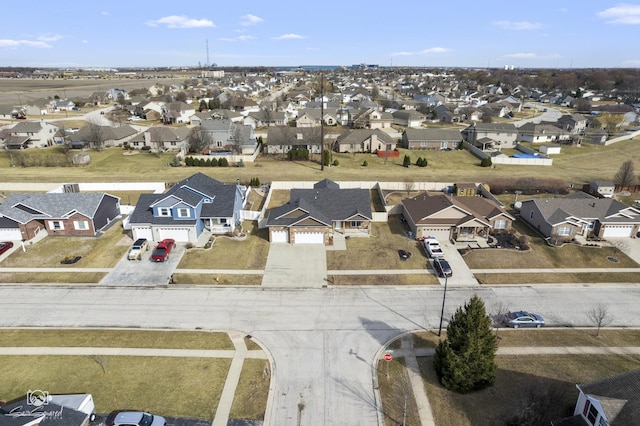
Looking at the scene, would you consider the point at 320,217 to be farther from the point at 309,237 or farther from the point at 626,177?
the point at 626,177

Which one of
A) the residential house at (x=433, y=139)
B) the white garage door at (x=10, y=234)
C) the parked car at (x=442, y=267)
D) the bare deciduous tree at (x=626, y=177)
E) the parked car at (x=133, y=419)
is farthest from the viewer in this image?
the residential house at (x=433, y=139)

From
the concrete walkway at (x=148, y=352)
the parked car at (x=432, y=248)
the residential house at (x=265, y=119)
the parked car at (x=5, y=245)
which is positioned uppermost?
the residential house at (x=265, y=119)

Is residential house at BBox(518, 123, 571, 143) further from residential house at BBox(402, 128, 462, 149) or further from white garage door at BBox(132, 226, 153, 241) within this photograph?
white garage door at BBox(132, 226, 153, 241)

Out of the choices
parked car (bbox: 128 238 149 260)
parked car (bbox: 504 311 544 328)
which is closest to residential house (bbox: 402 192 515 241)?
parked car (bbox: 504 311 544 328)

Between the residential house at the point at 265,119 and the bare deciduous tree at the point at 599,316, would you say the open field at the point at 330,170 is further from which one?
the bare deciduous tree at the point at 599,316

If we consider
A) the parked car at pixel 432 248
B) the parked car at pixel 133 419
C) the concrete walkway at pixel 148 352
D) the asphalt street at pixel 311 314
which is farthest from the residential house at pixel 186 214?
the parked car at pixel 133 419

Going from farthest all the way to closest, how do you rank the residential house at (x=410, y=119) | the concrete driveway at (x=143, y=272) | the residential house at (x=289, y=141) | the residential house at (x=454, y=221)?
the residential house at (x=410, y=119) → the residential house at (x=289, y=141) → the residential house at (x=454, y=221) → the concrete driveway at (x=143, y=272)

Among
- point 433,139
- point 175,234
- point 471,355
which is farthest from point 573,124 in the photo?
point 175,234

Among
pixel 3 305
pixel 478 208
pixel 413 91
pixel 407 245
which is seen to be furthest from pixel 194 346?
pixel 413 91
